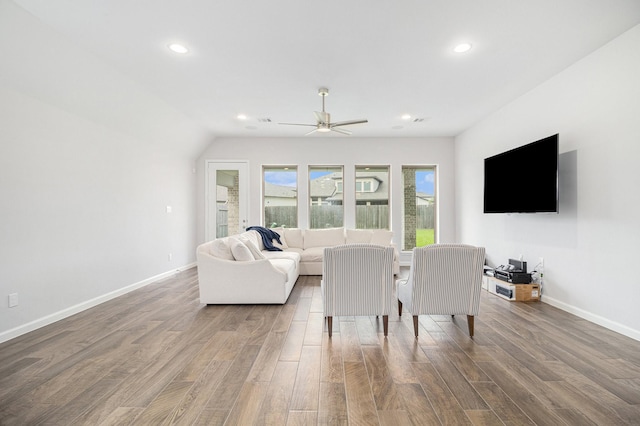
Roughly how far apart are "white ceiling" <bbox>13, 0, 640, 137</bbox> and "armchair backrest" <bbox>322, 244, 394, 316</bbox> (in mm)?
2020

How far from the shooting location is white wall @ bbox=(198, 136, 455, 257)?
6852 millimetres

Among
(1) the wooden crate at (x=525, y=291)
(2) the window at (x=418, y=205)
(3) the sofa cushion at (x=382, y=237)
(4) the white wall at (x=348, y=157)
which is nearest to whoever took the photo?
(1) the wooden crate at (x=525, y=291)

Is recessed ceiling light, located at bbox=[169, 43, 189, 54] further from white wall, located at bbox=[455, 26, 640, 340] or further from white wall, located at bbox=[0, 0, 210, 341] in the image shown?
white wall, located at bbox=[455, 26, 640, 340]

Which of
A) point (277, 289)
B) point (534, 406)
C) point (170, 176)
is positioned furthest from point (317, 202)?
point (534, 406)

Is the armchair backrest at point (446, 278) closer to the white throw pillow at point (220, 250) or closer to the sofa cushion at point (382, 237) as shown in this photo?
the white throw pillow at point (220, 250)

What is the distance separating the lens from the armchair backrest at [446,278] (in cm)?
264

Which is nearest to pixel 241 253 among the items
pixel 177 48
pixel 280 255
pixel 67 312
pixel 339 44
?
pixel 280 255

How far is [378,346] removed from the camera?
260 centimetres

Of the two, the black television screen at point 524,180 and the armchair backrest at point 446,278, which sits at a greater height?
the black television screen at point 524,180

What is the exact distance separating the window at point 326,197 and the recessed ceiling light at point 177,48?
13.7 feet

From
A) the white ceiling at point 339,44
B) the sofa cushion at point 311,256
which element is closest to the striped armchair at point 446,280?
the white ceiling at point 339,44

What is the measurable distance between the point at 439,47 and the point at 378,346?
297cm

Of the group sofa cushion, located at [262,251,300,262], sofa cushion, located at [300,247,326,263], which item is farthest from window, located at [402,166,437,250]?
sofa cushion, located at [262,251,300,262]

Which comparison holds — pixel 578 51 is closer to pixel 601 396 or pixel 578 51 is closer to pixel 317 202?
pixel 601 396
